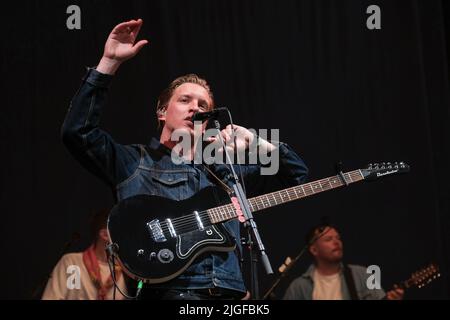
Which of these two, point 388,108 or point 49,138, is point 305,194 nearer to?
point 388,108

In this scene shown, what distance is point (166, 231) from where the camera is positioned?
2434mm

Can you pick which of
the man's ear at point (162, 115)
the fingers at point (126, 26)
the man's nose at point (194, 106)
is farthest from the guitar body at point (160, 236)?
the fingers at point (126, 26)

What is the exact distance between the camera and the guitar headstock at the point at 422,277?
11.5 ft

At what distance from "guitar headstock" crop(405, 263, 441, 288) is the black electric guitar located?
4.84 ft

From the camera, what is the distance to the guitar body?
7.66 feet

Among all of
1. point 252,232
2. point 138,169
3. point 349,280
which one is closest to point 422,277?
point 349,280

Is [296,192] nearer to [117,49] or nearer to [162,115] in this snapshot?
[162,115]

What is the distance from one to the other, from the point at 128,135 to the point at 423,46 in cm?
182

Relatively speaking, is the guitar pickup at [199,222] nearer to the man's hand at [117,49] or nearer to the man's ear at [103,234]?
the man's hand at [117,49]

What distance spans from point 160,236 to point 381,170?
1.07m

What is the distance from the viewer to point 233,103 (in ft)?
12.0

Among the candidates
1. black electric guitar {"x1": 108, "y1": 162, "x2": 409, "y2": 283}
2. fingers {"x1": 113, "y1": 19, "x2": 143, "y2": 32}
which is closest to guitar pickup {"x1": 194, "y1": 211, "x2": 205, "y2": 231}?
black electric guitar {"x1": 108, "y1": 162, "x2": 409, "y2": 283}

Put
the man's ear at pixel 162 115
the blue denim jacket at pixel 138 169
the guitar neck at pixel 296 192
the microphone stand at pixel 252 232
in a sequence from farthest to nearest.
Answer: the man's ear at pixel 162 115 → the guitar neck at pixel 296 192 → the blue denim jacket at pixel 138 169 → the microphone stand at pixel 252 232
